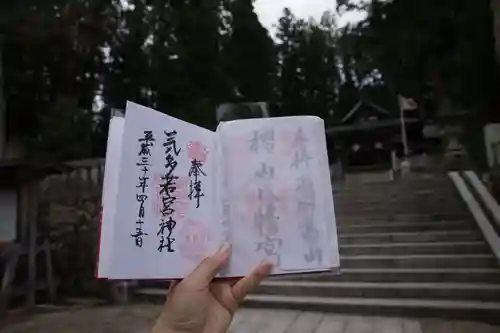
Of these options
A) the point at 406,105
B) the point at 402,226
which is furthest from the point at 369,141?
the point at 402,226

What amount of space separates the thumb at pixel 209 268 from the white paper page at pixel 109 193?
0.16 m

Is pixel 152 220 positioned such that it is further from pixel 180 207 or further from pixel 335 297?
pixel 335 297

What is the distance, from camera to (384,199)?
8.08 metres

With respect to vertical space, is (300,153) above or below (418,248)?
above

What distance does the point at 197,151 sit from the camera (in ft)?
3.48

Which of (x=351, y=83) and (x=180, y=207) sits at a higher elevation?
(x=351, y=83)

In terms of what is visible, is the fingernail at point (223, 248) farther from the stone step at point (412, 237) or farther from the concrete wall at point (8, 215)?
the concrete wall at point (8, 215)

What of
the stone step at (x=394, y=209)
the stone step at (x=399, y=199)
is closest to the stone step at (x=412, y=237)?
the stone step at (x=394, y=209)

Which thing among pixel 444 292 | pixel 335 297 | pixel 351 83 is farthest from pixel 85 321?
pixel 351 83

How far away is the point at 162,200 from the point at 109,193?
0.33 feet

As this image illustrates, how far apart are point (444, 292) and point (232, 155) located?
443 cm

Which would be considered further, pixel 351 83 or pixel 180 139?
pixel 351 83

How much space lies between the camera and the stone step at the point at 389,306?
14.7 feet

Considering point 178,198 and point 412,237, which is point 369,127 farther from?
point 178,198
